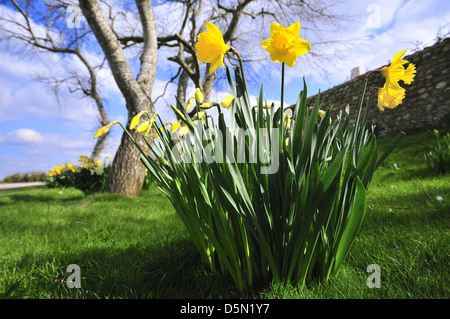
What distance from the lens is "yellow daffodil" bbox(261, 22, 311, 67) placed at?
722mm

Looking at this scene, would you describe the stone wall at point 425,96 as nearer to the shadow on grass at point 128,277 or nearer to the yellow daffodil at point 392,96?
the yellow daffodil at point 392,96

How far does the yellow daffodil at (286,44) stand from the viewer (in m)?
0.72

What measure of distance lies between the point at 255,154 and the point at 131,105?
349 cm

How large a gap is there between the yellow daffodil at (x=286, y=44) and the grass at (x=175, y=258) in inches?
29.9

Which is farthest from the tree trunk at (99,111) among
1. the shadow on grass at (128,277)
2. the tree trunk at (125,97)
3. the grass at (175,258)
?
the shadow on grass at (128,277)

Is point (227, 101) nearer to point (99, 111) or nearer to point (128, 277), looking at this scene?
point (128, 277)

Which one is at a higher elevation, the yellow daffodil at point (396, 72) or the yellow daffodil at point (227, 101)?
the yellow daffodil at point (396, 72)

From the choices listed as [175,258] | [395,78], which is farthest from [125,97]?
[395,78]

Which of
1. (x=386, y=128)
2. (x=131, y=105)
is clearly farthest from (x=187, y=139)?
(x=386, y=128)

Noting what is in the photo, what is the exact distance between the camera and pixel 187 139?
3.66 feet

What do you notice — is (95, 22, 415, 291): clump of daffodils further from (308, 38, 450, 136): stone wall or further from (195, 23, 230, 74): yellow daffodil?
(308, 38, 450, 136): stone wall

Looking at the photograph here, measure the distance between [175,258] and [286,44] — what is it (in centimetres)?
108

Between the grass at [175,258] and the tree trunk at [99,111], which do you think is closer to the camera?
the grass at [175,258]

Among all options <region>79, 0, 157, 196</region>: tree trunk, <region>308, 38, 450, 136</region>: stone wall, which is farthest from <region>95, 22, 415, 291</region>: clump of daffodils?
<region>308, 38, 450, 136</region>: stone wall
